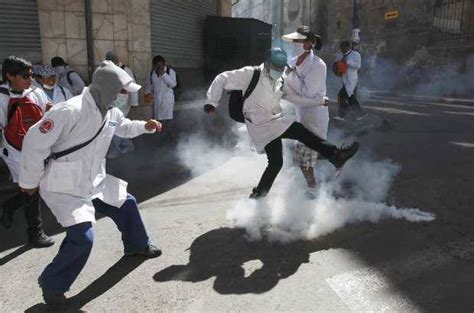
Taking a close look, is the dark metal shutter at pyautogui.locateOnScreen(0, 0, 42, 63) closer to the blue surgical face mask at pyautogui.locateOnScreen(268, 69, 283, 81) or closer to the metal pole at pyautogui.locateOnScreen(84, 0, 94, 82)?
the metal pole at pyautogui.locateOnScreen(84, 0, 94, 82)

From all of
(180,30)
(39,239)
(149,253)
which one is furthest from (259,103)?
(180,30)

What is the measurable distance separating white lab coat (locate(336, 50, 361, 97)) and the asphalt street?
383cm

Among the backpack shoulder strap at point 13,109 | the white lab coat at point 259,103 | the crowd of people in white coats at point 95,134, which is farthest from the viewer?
the white lab coat at point 259,103

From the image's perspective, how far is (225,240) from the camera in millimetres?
3965

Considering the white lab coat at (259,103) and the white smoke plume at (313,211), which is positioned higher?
the white lab coat at (259,103)

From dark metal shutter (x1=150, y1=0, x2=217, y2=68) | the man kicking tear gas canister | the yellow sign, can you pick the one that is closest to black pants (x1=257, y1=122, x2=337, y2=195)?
the man kicking tear gas canister

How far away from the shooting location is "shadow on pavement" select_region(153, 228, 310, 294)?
3.20m

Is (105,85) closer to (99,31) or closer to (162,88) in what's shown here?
(162,88)

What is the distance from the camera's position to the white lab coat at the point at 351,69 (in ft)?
29.4

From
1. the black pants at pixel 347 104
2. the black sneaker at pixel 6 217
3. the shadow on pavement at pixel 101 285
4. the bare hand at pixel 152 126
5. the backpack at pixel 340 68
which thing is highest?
the backpack at pixel 340 68

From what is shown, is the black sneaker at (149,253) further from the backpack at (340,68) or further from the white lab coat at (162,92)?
the backpack at (340,68)

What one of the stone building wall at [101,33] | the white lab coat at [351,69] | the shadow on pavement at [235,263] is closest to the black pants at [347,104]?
the white lab coat at [351,69]

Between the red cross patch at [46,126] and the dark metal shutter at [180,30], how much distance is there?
677cm

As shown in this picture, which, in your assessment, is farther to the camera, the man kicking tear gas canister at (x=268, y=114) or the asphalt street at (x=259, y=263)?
the man kicking tear gas canister at (x=268, y=114)
